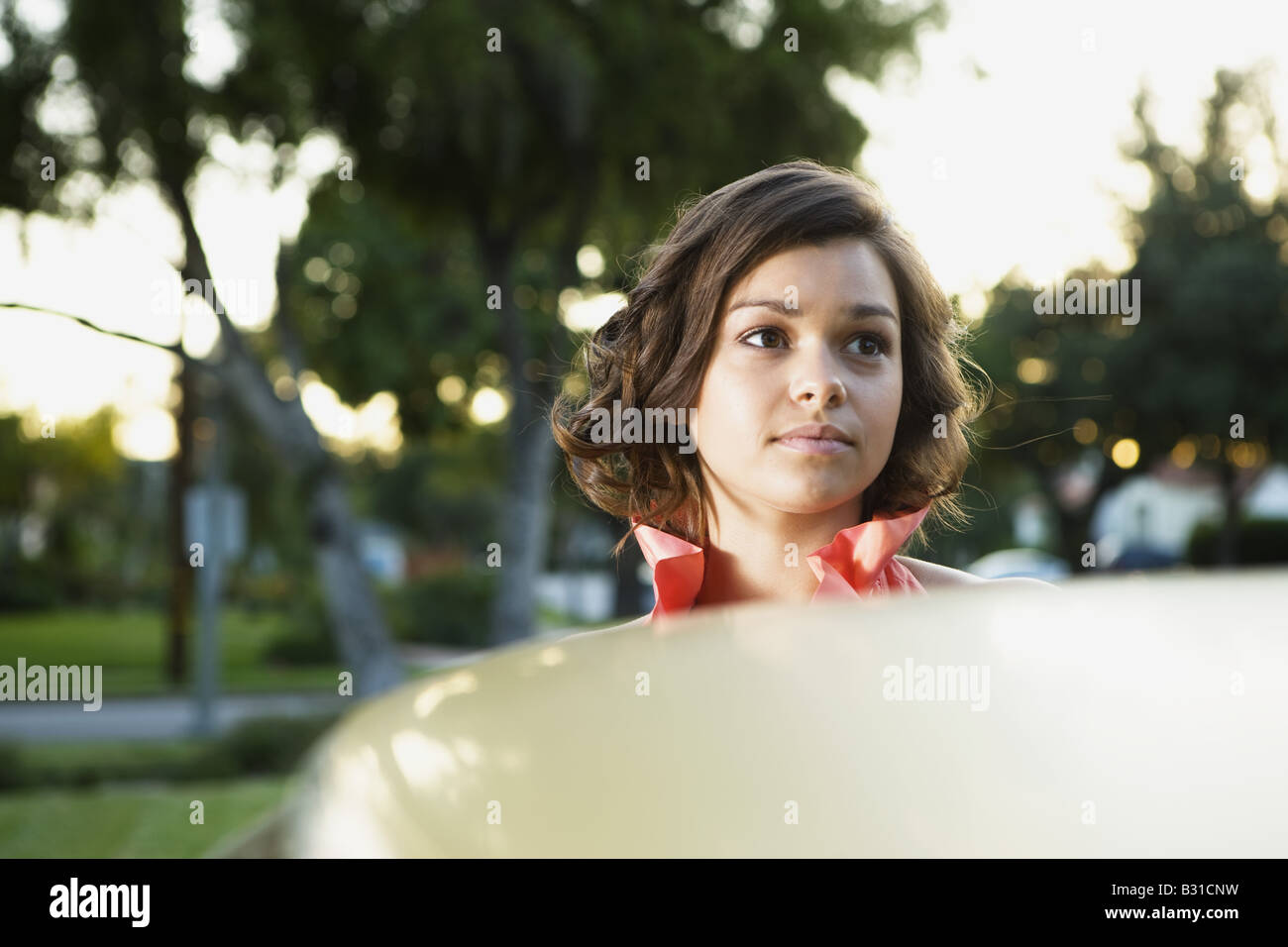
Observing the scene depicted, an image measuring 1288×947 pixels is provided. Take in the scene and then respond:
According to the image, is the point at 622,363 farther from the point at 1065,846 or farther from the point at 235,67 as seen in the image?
the point at 235,67

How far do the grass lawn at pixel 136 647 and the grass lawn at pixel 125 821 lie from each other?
7816 mm

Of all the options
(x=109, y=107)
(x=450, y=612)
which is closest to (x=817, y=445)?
(x=109, y=107)

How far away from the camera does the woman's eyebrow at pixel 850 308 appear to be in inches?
32.3

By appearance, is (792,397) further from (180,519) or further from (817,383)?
(180,519)

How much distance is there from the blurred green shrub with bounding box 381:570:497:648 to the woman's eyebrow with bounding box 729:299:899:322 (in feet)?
71.7

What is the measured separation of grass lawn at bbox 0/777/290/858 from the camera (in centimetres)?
589

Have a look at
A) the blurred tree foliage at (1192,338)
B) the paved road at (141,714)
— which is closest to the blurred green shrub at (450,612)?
the paved road at (141,714)

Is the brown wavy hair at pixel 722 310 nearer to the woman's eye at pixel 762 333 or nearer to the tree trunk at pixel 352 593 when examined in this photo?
the woman's eye at pixel 762 333

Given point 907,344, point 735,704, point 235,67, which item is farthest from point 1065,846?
point 235,67

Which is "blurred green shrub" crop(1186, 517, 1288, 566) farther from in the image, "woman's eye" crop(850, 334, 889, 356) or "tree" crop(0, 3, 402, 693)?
"woman's eye" crop(850, 334, 889, 356)

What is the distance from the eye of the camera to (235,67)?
8.13 m

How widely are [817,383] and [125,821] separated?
6678mm

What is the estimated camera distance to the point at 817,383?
0.80m
